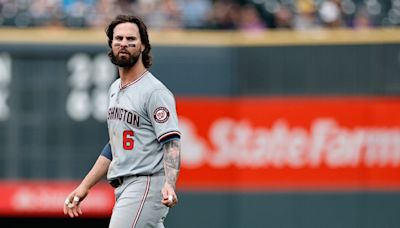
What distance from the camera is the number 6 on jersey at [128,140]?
Result: 23.0 ft

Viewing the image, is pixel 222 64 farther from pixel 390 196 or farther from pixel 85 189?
pixel 85 189

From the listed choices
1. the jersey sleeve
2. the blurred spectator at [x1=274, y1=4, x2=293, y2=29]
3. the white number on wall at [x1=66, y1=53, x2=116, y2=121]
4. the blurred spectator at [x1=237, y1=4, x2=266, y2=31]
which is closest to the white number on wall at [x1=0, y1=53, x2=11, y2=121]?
the white number on wall at [x1=66, y1=53, x2=116, y2=121]

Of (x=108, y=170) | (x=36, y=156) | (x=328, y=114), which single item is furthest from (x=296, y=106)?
(x=108, y=170)

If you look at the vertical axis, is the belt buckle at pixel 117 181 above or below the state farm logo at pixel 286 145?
above

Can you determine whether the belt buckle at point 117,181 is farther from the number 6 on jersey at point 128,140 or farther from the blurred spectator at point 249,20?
Answer: the blurred spectator at point 249,20

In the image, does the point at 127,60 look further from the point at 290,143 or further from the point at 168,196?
the point at 290,143

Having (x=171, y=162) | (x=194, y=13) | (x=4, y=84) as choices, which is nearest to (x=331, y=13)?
(x=194, y=13)

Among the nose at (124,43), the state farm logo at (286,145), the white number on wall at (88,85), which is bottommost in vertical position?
the state farm logo at (286,145)

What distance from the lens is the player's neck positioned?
709 cm

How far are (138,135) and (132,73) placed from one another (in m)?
0.38

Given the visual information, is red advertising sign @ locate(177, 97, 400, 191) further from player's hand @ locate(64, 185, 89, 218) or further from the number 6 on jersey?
the number 6 on jersey

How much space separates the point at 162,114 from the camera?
22.6 feet

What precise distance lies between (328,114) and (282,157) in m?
0.79

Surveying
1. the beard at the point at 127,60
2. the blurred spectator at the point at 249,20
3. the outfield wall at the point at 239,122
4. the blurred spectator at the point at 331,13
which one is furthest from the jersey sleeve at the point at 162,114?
the blurred spectator at the point at 331,13
